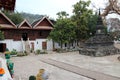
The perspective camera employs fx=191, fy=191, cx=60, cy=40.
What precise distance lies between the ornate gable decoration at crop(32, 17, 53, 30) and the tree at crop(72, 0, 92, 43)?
470 cm

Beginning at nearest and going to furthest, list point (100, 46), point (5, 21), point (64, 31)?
point (100, 46) → point (64, 31) → point (5, 21)

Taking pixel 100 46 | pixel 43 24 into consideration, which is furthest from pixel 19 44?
pixel 100 46

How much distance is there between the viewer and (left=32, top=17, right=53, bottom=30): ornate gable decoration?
105 feet

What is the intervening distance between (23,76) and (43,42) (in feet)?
63.3

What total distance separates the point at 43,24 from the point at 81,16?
692cm

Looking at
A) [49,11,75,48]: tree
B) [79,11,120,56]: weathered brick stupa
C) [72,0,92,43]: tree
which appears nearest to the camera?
[79,11,120,56]: weathered brick stupa

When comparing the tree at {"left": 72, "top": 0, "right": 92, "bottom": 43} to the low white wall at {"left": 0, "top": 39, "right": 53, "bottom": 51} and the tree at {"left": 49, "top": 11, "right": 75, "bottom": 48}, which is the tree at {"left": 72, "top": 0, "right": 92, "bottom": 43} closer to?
the tree at {"left": 49, "top": 11, "right": 75, "bottom": 48}

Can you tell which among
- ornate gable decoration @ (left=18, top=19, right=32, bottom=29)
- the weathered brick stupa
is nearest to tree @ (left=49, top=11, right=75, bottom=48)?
the weathered brick stupa

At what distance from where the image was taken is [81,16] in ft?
98.7

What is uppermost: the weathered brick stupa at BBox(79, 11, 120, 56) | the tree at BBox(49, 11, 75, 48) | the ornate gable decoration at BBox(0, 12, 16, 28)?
the ornate gable decoration at BBox(0, 12, 16, 28)

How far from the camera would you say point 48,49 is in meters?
32.9

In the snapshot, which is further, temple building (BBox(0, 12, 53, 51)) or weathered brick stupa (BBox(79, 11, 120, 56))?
temple building (BBox(0, 12, 53, 51))

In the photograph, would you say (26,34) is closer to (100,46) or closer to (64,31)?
(64,31)

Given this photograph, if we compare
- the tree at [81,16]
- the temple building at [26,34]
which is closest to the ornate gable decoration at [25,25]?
the temple building at [26,34]
